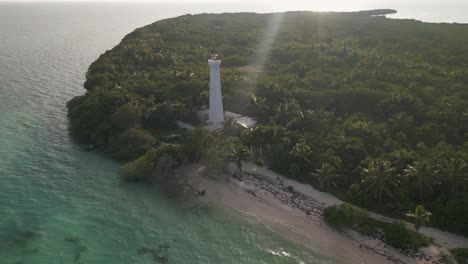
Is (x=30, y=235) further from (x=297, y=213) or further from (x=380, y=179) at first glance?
(x=380, y=179)

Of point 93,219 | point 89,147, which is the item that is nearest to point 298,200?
point 93,219

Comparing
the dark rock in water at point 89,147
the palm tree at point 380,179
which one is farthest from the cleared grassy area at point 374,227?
the dark rock in water at point 89,147

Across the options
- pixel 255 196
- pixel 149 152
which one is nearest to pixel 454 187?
pixel 255 196

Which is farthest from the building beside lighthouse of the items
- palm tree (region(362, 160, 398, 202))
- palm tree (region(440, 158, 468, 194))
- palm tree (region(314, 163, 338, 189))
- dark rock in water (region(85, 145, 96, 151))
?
palm tree (region(440, 158, 468, 194))

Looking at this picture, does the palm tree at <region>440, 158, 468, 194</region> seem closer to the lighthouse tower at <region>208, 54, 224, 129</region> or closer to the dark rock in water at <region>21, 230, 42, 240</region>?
the lighthouse tower at <region>208, 54, 224, 129</region>

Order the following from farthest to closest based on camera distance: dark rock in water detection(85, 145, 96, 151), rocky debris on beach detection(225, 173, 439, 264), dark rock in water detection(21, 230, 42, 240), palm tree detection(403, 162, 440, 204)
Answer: dark rock in water detection(85, 145, 96, 151)
palm tree detection(403, 162, 440, 204)
dark rock in water detection(21, 230, 42, 240)
rocky debris on beach detection(225, 173, 439, 264)

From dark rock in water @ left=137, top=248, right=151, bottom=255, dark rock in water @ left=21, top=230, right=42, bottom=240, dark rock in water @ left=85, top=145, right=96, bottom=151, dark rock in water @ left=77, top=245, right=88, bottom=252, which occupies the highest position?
dark rock in water @ left=85, top=145, right=96, bottom=151
